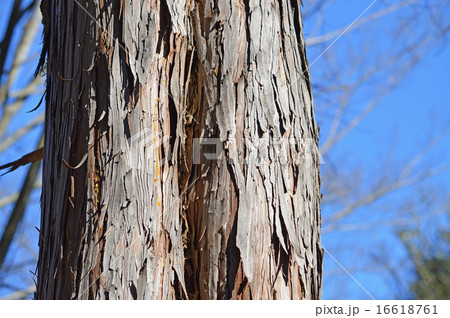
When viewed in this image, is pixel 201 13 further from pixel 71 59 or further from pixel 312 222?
pixel 312 222

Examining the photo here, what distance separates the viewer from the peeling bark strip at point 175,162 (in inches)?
48.6

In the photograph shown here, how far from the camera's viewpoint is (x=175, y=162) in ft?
4.36

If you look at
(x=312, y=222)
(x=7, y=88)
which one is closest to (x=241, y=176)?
(x=312, y=222)

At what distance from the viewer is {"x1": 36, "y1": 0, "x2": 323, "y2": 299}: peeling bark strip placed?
1.24 metres

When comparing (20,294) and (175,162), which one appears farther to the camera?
(20,294)

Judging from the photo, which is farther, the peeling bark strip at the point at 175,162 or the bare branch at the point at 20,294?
the bare branch at the point at 20,294

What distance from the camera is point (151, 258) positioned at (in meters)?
1.23

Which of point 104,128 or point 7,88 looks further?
point 7,88

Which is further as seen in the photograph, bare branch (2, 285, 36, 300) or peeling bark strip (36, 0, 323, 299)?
bare branch (2, 285, 36, 300)

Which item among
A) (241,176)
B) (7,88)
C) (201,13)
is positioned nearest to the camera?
(241,176)

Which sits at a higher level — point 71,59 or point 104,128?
point 71,59

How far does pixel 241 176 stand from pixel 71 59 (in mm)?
579
